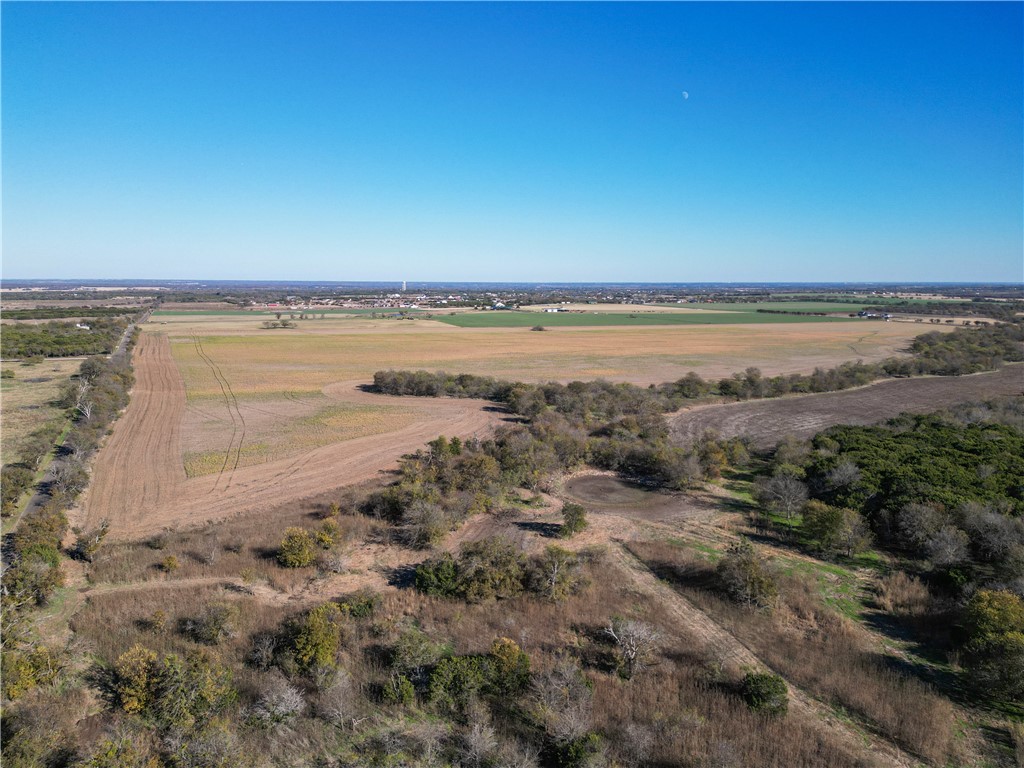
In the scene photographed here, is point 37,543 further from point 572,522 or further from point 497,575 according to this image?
point 572,522

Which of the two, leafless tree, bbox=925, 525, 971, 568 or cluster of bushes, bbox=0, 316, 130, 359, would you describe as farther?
cluster of bushes, bbox=0, 316, 130, 359

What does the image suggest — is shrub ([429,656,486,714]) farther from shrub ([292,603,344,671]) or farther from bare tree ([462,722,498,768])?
shrub ([292,603,344,671])

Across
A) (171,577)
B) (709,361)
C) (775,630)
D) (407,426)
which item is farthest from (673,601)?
(709,361)

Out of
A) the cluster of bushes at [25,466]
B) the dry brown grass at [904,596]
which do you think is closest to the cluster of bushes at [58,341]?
the cluster of bushes at [25,466]

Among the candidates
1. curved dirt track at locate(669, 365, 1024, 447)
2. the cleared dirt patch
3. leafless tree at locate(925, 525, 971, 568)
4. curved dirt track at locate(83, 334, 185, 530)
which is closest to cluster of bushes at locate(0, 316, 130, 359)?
curved dirt track at locate(83, 334, 185, 530)

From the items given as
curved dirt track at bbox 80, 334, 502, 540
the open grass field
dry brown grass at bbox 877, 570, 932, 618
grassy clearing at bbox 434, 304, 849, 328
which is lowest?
dry brown grass at bbox 877, 570, 932, 618

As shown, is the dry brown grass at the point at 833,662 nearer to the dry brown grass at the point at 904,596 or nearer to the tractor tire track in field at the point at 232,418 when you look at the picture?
the dry brown grass at the point at 904,596

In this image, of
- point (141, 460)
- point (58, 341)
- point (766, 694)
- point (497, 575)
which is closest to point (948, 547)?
point (766, 694)
